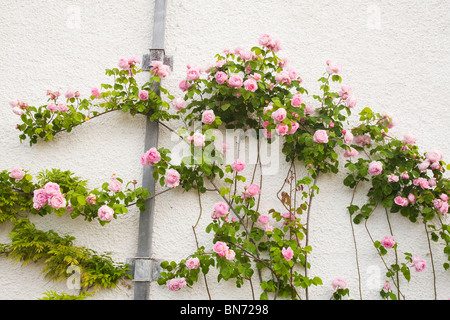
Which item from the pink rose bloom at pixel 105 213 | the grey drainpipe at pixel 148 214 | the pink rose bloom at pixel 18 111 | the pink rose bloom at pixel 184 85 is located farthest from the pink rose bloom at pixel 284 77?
the pink rose bloom at pixel 18 111

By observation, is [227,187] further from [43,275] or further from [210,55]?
[43,275]

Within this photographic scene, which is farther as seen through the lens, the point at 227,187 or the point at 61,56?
the point at 61,56

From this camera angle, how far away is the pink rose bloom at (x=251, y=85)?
2.55m

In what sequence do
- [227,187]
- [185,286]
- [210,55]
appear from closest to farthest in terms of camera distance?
[185,286] → [227,187] → [210,55]

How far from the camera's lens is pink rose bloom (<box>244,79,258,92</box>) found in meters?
2.55

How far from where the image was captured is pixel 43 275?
102 inches

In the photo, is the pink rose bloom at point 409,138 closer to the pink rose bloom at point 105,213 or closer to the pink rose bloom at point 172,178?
the pink rose bloom at point 172,178

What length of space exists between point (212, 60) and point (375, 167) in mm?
1545

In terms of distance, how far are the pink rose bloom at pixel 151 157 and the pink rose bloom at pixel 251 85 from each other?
787 mm

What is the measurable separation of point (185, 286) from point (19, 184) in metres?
1.44

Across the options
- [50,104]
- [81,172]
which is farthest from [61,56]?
[81,172]

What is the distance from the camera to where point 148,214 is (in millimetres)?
2641

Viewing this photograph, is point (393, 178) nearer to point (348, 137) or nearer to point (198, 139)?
point (348, 137)

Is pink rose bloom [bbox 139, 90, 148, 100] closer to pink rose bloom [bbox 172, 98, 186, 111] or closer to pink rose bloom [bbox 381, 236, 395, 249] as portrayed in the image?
pink rose bloom [bbox 172, 98, 186, 111]
